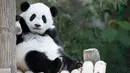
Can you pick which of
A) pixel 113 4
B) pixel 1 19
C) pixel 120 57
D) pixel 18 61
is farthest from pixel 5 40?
pixel 120 57

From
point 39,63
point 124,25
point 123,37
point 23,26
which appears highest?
point 23,26

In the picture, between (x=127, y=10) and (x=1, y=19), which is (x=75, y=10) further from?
(x=1, y=19)

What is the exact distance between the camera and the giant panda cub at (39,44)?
7.24 ft

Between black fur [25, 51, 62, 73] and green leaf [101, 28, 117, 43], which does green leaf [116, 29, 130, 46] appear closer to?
green leaf [101, 28, 117, 43]

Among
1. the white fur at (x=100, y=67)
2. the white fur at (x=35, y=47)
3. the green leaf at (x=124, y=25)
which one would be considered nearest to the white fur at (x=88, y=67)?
the white fur at (x=100, y=67)

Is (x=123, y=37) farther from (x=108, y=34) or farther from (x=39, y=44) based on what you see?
(x=39, y=44)

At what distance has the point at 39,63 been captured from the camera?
2.19 meters

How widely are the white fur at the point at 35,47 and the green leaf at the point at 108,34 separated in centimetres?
223

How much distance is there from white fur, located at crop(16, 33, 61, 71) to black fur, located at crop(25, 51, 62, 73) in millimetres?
35

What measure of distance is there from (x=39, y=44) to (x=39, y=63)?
0.46ft

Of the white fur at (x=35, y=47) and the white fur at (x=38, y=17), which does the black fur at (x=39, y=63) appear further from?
the white fur at (x=38, y=17)

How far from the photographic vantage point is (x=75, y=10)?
4785mm

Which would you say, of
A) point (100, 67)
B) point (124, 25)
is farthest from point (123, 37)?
point (100, 67)

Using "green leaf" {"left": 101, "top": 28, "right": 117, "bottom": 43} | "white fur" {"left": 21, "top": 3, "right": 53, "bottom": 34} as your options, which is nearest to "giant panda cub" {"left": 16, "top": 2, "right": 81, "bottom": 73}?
"white fur" {"left": 21, "top": 3, "right": 53, "bottom": 34}
